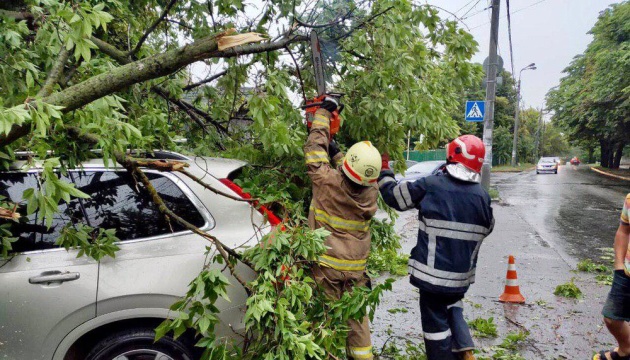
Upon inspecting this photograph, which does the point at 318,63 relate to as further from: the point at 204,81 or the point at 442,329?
the point at 442,329

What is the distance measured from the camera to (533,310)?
5.20 metres

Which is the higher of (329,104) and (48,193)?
(329,104)

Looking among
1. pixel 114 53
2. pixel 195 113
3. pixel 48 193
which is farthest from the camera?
pixel 195 113

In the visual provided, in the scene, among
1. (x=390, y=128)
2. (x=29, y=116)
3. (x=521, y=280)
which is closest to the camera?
(x=29, y=116)

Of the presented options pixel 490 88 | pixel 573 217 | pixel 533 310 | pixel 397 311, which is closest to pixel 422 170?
pixel 490 88

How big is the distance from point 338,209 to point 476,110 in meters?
10.4

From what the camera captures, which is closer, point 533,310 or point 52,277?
point 52,277

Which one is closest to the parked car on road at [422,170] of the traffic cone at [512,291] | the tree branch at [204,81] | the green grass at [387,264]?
the green grass at [387,264]

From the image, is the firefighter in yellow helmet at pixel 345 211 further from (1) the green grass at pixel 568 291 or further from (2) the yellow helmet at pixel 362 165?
(1) the green grass at pixel 568 291

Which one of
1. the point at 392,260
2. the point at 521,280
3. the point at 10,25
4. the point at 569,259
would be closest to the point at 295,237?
the point at 10,25

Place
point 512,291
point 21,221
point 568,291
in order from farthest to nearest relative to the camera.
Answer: point 568,291 → point 512,291 → point 21,221

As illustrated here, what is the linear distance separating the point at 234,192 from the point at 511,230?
29.5 feet

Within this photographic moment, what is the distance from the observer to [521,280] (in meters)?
6.43

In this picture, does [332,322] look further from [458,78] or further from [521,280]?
[521,280]
